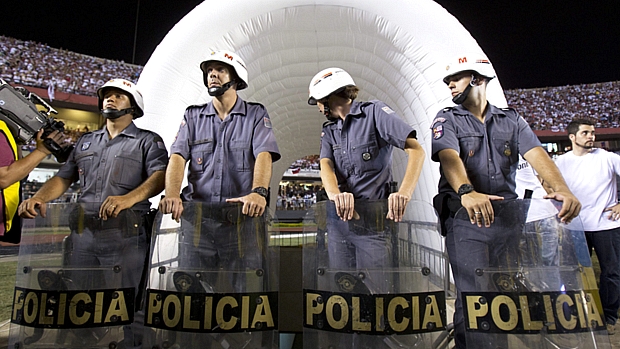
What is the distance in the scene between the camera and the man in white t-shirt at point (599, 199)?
2482mm

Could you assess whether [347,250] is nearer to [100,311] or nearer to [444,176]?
[444,176]

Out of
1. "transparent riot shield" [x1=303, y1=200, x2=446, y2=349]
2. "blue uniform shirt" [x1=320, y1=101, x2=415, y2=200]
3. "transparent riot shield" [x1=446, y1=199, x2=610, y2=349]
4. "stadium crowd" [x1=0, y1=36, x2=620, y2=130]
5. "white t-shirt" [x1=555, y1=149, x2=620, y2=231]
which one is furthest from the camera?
"stadium crowd" [x1=0, y1=36, x2=620, y2=130]

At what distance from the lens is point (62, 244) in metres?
1.67

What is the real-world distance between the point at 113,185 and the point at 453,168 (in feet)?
5.85

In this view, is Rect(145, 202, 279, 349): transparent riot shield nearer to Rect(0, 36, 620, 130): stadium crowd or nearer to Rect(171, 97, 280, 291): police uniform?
Rect(171, 97, 280, 291): police uniform

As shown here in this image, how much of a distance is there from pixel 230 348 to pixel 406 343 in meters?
0.73

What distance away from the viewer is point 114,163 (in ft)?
6.52

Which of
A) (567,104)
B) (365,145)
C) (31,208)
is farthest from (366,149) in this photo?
(567,104)

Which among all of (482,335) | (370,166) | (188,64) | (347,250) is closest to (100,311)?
(347,250)

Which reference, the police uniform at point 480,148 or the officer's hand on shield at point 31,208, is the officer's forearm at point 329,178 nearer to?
the police uniform at point 480,148

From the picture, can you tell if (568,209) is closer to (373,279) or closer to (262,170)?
(373,279)

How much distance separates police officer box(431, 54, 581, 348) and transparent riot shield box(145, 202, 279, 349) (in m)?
0.85

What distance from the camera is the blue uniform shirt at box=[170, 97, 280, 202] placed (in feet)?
6.20

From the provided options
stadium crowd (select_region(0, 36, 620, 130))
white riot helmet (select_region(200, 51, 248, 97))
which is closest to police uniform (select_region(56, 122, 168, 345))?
white riot helmet (select_region(200, 51, 248, 97))
